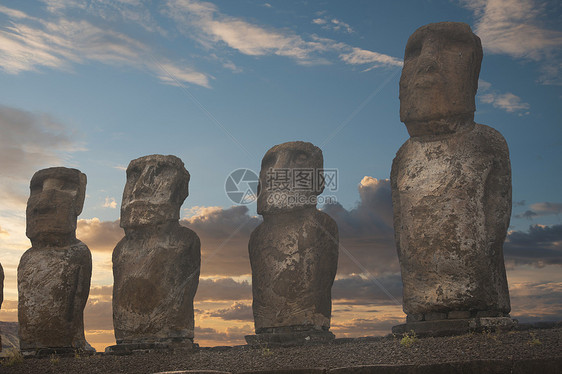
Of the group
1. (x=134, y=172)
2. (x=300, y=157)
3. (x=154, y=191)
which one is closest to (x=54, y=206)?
(x=134, y=172)

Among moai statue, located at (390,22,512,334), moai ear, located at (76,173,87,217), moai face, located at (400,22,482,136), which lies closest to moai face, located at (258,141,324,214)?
moai statue, located at (390,22,512,334)

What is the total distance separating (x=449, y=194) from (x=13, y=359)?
799 centimetres

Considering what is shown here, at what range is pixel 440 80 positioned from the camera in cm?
982

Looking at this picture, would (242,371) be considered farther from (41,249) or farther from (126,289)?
(41,249)

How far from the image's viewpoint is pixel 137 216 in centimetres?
1214

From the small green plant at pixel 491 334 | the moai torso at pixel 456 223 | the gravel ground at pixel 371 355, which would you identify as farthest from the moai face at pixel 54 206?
the small green plant at pixel 491 334

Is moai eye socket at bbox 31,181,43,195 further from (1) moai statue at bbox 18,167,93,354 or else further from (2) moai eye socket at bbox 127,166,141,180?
(2) moai eye socket at bbox 127,166,141,180

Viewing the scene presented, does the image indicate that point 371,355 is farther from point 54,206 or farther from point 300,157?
point 54,206

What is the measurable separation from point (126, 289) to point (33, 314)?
223cm

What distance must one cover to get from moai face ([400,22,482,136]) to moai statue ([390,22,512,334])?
0.05 ft

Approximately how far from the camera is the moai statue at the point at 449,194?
919 cm

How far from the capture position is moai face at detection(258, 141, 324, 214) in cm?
1168

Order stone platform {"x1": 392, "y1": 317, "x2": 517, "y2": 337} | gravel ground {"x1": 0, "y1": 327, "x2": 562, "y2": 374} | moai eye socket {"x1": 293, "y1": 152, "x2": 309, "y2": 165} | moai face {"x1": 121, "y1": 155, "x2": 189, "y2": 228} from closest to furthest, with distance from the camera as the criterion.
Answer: gravel ground {"x1": 0, "y1": 327, "x2": 562, "y2": 374}
stone platform {"x1": 392, "y1": 317, "x2": 517, "y2": 337}
moai eye socket {"x1": 293, "y1": 152, "x2": 309, "y2": 165}
moai face {"x1": 121, "y1": 155, "x2": 189, "y2": 228}

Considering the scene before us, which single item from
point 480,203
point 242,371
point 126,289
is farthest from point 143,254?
point 480,203
